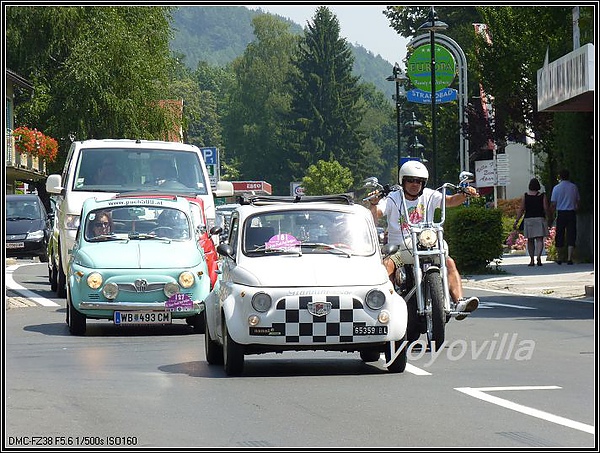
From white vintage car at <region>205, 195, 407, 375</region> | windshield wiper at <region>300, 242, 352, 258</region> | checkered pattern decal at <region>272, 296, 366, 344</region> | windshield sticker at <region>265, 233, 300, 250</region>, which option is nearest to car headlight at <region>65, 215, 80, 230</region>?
white vintage car at <region>205, 195, 407, 375</region>

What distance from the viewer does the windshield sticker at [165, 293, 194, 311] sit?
17156mm

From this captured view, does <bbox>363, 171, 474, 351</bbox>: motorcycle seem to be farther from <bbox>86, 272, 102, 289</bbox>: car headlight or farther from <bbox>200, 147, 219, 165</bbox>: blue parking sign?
<bbox>200, 147, 219, 165</bbox>: blue parking sign

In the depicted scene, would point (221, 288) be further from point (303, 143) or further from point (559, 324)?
point (303, 143)

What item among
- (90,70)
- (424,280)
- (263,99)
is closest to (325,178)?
(263,99)

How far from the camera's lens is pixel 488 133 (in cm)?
4997

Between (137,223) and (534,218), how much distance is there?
49.0 ft

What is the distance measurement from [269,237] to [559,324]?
19.1 ft

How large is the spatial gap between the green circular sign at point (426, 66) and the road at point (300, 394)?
2804 cm

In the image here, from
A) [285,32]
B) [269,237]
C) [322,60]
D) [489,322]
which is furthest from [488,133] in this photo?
[285,32]

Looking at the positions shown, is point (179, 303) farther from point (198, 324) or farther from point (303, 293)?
point (303, 293)

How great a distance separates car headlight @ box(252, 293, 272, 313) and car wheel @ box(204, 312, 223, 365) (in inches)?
44.2

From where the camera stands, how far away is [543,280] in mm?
27891

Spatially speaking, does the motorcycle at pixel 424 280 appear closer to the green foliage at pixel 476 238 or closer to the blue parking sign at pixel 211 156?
the green foliage at pixel 476 238

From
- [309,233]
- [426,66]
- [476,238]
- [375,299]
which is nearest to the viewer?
[375,299]
